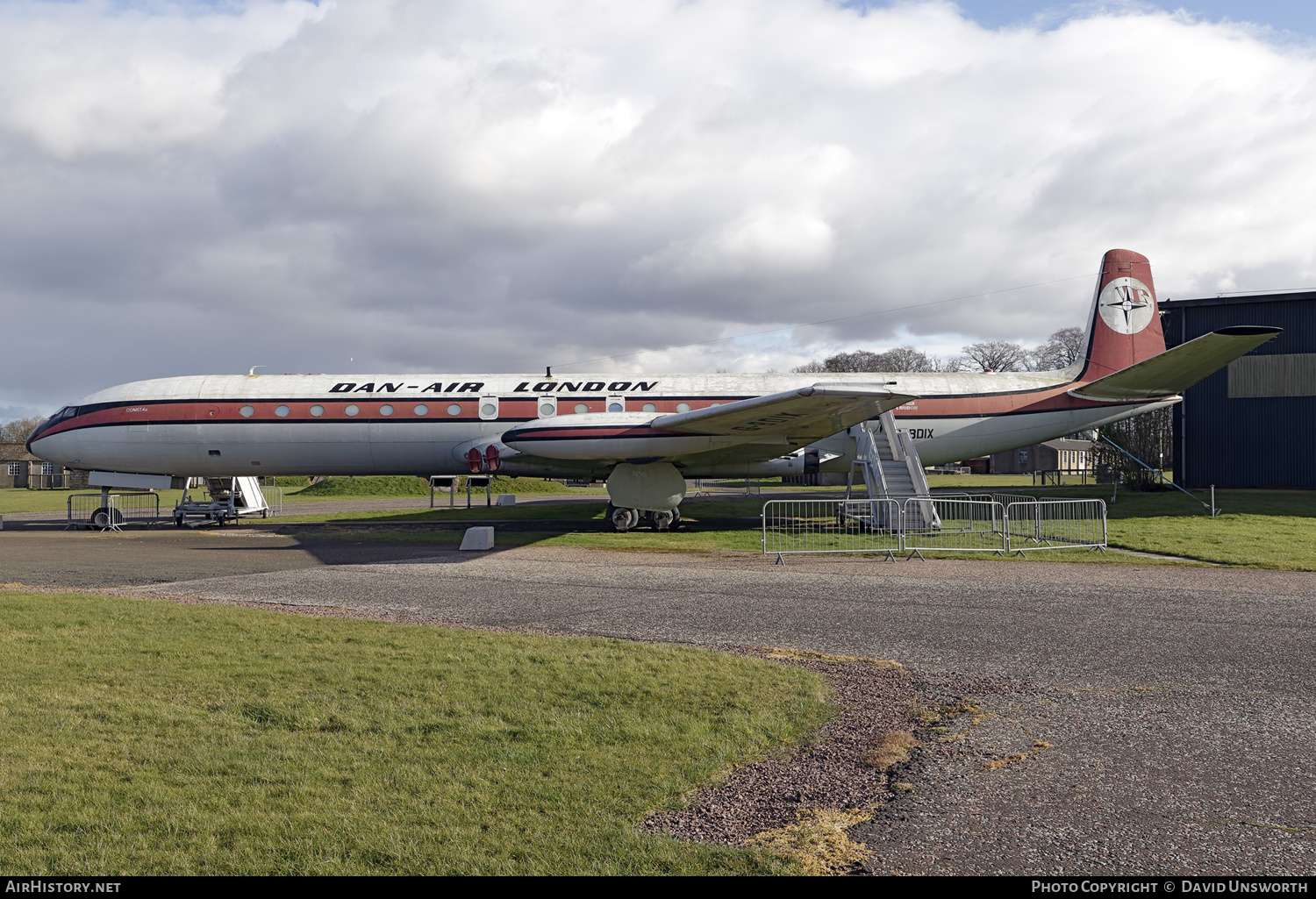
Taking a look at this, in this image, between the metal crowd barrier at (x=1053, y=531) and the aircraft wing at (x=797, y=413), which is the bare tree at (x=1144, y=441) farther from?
the aircraft wing at (x=797, y=413)

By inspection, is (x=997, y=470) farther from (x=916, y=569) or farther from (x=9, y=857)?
(x=9, y=857)

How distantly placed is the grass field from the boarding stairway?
1158 cm

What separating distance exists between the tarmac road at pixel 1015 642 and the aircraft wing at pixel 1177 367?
231 inches

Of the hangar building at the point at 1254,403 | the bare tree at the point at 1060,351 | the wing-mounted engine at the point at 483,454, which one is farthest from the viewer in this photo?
the bare tree at the point at 1060,351

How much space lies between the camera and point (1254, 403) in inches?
1166

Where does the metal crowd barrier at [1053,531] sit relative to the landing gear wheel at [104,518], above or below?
below

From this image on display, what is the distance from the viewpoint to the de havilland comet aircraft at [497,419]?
20453 millimetres

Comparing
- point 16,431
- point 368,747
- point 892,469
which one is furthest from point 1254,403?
point 16,431

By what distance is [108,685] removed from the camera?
20.4ft

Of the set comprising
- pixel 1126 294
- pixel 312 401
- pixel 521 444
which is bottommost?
pixel 521 444

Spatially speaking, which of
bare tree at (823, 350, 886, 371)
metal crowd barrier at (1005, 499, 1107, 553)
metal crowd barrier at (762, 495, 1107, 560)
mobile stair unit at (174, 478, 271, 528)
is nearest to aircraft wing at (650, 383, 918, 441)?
metal crowd barrier at (762, 495, 1107, 560)

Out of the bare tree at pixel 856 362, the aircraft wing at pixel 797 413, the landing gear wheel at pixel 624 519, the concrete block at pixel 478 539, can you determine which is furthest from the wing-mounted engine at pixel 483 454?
the bare tree at pixel 856 362

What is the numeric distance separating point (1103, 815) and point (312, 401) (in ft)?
67.9
